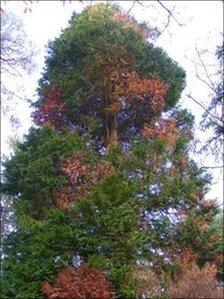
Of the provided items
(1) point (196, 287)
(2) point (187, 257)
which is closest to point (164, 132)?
(2) point (187, 257)

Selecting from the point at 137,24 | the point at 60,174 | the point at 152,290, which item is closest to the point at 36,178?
the point at 60,174

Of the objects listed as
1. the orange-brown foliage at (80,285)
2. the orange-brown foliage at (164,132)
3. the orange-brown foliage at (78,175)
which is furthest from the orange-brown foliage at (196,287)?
the orange-brown foliage at (164,132)

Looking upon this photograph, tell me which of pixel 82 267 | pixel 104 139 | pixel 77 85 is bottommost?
pixel 82 267

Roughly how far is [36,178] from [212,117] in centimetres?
492

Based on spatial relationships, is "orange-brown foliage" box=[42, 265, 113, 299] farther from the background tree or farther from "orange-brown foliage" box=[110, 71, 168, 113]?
"orange-brown foliage" box=[110, 71, 168, 113]

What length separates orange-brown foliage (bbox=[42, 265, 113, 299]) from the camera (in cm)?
1132

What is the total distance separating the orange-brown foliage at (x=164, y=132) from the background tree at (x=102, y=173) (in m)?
0.05

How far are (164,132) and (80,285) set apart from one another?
5500 millimetres

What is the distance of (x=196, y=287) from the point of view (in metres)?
11.2

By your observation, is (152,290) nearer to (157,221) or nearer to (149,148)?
(157,221)

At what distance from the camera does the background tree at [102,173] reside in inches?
471

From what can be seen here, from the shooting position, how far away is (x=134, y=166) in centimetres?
1386

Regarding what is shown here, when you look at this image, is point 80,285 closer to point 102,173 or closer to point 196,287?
point 196,287

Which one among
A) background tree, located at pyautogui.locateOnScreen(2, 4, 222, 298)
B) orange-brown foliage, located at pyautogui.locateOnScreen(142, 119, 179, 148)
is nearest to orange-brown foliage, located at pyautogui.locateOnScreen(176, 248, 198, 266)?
background tree, located at pyautogui.locateOnScreen(2, 4, 222, 298)
